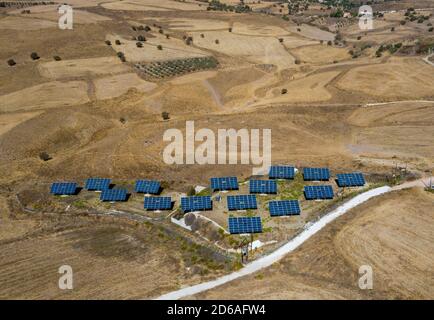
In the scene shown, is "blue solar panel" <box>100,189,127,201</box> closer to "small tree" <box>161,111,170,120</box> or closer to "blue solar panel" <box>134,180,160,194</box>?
"blue solar panel" <box>134,180,160,194</box>

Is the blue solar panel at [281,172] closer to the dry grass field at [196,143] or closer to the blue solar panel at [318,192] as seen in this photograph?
the dry grass field at [196,143]

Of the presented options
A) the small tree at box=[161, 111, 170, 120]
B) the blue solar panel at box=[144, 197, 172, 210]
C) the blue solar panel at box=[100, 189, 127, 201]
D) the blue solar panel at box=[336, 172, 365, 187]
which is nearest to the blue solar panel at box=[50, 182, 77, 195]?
the blue solar panel at box=[100, 189, 127, 201]

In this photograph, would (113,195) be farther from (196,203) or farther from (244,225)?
(244,225)

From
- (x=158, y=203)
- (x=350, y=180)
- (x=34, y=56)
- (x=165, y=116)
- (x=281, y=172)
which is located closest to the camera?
(x=158, y=203)

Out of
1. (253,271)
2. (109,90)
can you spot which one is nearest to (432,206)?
(253,271)

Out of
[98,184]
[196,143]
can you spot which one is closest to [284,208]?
[196,143]

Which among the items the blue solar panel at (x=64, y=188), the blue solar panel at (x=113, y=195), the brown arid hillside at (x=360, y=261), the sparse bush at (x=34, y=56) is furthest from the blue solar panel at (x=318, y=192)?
the sparse bush at (x=34, y=56)

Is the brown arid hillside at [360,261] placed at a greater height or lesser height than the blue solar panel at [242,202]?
lesser

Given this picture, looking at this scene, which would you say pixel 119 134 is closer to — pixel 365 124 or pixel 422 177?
pixel 365 124
